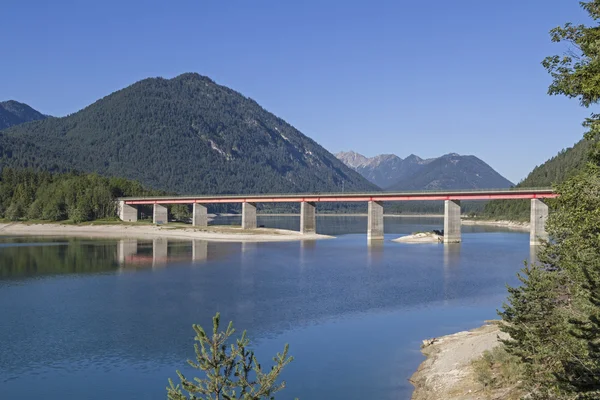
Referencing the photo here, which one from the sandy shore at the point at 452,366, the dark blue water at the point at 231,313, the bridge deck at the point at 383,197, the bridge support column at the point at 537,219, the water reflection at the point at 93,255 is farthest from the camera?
the bridge deck at the point at 383,197

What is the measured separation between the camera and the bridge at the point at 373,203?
403 feet

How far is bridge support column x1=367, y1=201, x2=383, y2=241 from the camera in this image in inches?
5381

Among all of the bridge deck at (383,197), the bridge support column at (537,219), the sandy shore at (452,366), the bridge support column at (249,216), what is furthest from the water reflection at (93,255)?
the bridge support column at (537,219)

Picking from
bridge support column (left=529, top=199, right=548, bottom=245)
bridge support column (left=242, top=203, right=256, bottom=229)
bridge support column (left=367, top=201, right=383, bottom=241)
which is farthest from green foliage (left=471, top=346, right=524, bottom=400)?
bridge support column (left=242, top=203, right=256, bottom=229)

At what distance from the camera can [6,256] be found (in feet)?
294

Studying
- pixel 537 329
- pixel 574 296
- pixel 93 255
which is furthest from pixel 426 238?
pixel 574 296

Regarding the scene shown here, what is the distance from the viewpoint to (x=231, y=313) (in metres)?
47.1

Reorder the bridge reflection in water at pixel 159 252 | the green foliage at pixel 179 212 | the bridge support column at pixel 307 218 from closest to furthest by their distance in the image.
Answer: the bridge reflection in water at pixel 159 252
the bridge support column at pixel 307 218
the green foliage at pixel 179 212

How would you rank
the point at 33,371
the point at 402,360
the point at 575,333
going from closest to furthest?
1. the point at 575,333
2. the point at 33,371
3. the point at 402,360

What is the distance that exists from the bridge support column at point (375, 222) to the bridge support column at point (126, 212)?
75808 mm

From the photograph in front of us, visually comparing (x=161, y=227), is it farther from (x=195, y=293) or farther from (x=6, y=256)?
(x=195, y=293)

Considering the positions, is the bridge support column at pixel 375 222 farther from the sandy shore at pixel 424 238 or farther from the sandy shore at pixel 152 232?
the sandy shore at pixel 152 232

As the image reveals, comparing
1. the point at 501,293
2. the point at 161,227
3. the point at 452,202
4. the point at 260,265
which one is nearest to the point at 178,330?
the point at 501,293

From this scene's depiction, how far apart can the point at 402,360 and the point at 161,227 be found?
13044cm
